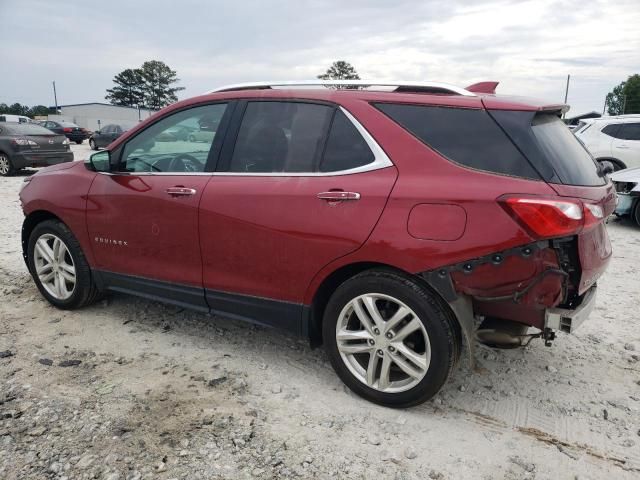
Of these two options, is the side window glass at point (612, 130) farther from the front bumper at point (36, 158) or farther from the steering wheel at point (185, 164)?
the front bumper at point (36, 158)

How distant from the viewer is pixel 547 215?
241 centimetres

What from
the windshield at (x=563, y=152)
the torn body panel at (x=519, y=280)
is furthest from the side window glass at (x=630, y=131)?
the torn body panel at (x=519, y=280)

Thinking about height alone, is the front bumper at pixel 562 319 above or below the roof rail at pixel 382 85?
below

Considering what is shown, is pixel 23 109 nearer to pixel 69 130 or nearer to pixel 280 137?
pixel 69 130

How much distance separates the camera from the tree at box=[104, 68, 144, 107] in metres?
88.1

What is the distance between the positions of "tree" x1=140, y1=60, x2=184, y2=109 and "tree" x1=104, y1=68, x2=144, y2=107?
0.90 m

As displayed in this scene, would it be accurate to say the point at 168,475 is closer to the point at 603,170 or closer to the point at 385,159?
the point at 385,159

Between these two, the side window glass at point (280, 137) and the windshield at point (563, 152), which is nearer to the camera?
the windshield at point (563, 152)

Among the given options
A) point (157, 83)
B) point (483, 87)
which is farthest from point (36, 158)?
point (157, 83)

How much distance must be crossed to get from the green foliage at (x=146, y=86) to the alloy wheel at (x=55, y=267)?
3479 inches

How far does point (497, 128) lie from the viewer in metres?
2.62

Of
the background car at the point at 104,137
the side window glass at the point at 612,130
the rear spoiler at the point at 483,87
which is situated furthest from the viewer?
the background car at the point at 104,137

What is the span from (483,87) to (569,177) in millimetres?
943

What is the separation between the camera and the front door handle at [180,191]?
3.37m
